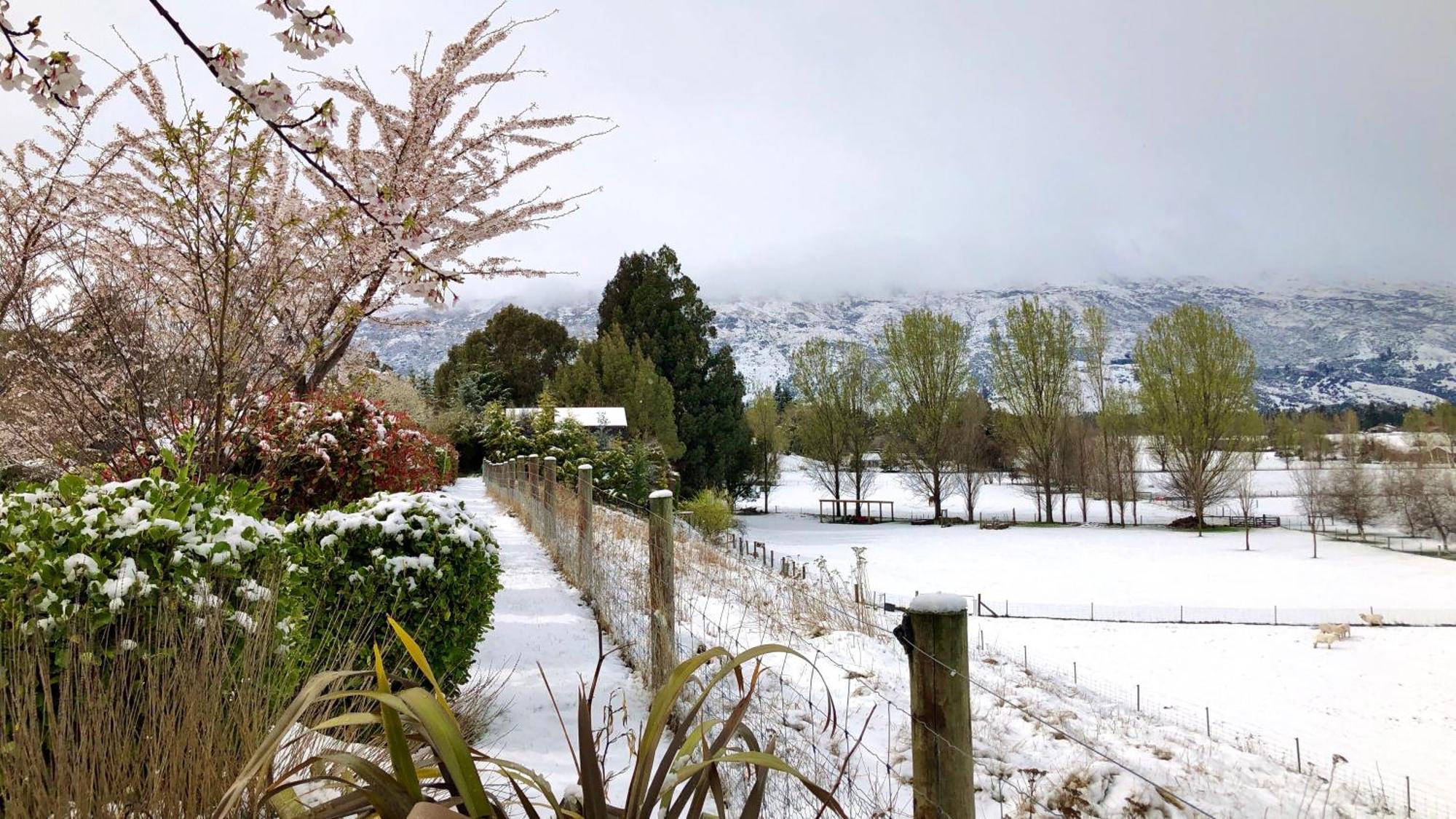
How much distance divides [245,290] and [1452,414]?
2697 inches

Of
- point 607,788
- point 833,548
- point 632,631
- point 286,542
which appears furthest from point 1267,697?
point 833,548

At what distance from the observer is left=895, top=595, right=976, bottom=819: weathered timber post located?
1.59 metres

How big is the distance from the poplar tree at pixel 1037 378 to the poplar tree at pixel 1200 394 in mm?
3550

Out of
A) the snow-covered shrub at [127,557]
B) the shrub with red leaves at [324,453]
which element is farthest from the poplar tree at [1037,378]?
the snow-covered shrub at [127,557]

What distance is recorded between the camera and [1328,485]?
3559 cm

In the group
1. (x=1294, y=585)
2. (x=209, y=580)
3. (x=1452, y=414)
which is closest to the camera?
(x=209, y=580)

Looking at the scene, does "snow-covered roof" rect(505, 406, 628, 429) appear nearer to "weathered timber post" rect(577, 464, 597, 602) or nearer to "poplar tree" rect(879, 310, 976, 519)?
"poplar tree" rect(879, 310, 976, 519)

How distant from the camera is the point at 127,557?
2064mm

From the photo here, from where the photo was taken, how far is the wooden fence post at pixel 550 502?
8219mm

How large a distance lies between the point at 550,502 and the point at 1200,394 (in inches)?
1328

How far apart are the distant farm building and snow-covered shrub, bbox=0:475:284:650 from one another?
21279mm

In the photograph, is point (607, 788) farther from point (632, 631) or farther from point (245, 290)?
point (245, 290)

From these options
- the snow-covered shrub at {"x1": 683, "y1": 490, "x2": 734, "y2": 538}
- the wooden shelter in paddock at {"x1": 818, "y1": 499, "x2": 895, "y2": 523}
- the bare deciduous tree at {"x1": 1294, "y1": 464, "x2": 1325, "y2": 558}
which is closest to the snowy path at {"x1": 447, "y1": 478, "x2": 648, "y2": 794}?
the snow-covered shrub at {"x1": 683, "y1": 490, "x2": 734, "y2": 538}

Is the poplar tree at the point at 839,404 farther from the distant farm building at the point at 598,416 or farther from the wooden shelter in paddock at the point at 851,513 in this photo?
the distant farm building at the point at 598,416
